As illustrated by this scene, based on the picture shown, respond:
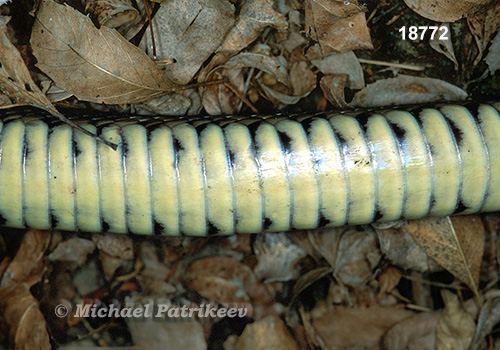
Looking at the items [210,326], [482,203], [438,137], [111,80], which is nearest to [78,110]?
[111,80]

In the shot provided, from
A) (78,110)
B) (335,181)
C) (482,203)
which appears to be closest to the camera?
(335,181)

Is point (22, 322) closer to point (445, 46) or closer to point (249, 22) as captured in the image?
point (249, 22)

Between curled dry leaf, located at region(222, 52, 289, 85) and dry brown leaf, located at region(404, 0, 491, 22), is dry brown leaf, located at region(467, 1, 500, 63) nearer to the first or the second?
dry brown leaf, located at region(404, 0, 491, 22)

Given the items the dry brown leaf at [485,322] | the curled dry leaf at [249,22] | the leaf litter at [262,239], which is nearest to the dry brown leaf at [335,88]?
the leaf litter at [262,239]

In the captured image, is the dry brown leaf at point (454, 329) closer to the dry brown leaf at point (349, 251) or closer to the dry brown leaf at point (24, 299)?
the dry brown leaf at point (349, 251)

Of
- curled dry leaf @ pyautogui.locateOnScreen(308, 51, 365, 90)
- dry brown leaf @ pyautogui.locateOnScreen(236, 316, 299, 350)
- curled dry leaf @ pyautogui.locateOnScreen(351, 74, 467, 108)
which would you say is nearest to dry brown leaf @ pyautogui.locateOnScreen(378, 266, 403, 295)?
dry brown leaf @ pyautogui.locateOnScreen(236, 316, 299, 350)

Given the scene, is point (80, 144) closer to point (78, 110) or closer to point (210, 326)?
point (78, 110)

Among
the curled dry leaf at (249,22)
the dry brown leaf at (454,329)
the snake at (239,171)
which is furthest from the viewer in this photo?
the curled dry leaf at (249,22)
